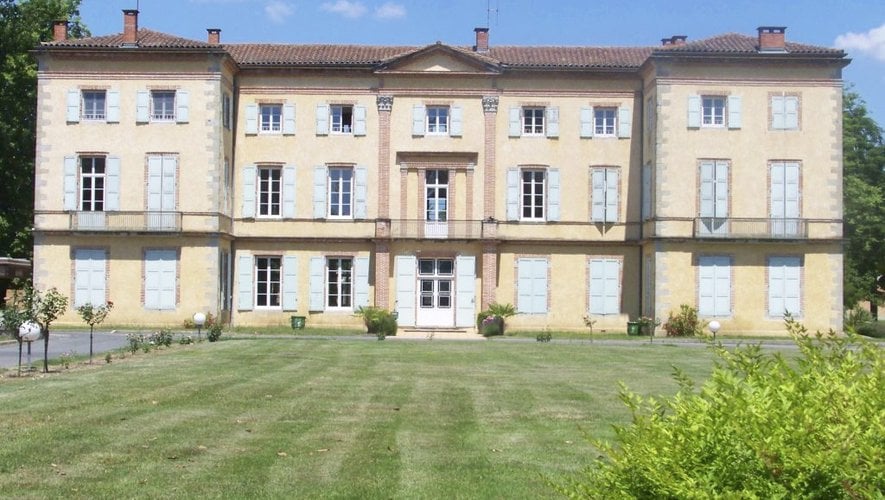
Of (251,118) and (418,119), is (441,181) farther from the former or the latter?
(251,118)

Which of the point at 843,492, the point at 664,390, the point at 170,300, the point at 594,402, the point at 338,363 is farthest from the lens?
the point at 170,300

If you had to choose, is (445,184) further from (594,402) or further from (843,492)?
(843,492)

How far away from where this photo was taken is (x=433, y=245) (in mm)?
34844

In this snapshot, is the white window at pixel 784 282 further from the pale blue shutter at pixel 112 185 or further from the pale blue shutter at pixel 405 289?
the pale blue shutter at pixel 112 185

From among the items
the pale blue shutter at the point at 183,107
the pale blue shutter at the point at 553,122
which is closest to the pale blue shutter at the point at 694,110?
the pale blue shutter at the point at 553,122

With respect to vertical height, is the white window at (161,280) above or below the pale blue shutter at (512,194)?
below

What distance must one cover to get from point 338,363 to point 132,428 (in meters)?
8.96

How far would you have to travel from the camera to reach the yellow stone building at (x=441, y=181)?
32.9 m

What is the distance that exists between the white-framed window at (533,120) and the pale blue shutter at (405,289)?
6122 millimetres

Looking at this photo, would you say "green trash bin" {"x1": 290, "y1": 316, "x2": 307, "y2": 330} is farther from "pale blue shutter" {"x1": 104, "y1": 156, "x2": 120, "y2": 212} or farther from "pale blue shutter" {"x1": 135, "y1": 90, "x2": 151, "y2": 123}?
"pale blue shutter" {"x1": 135, "y1": 90, "x2": 151, "y2": 123}

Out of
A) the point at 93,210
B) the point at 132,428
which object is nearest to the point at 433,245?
the point at 93,210

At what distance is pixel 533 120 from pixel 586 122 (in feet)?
6.15

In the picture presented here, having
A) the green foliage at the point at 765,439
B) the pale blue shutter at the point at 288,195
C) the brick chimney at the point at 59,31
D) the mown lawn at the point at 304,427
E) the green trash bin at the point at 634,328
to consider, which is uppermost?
the brick chimney at the point at 59,31

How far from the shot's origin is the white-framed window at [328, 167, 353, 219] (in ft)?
116
